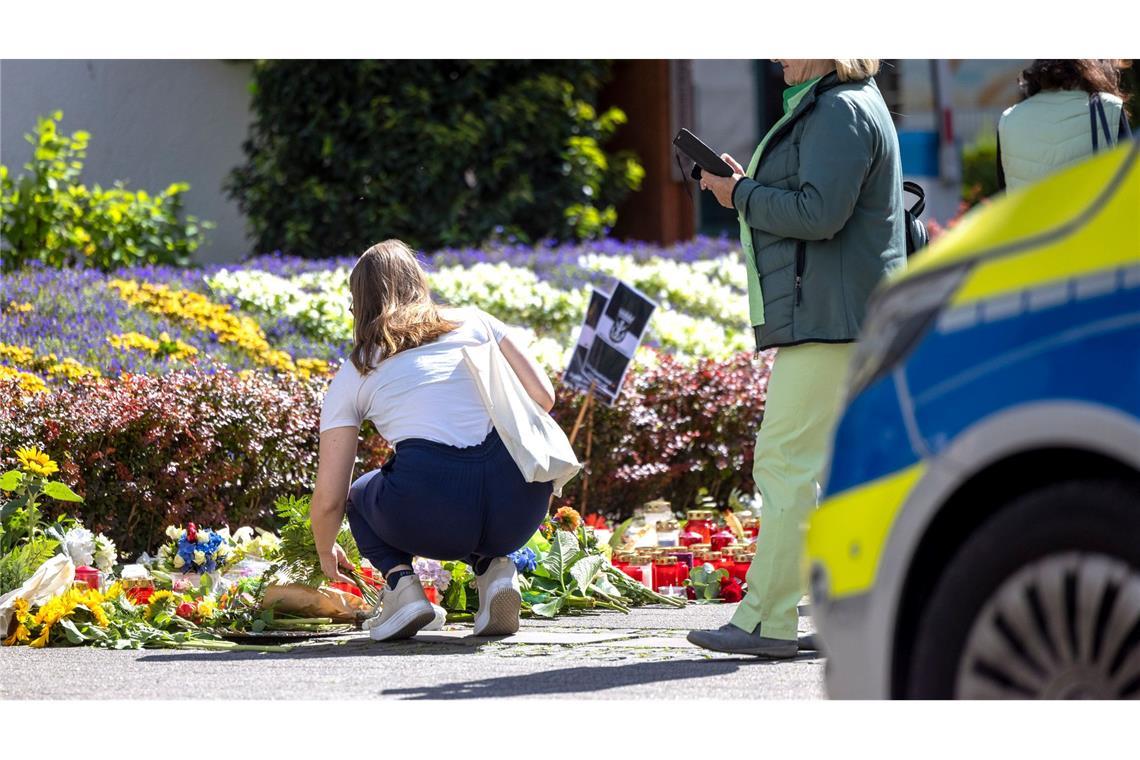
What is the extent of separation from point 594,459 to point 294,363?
78.4 inches

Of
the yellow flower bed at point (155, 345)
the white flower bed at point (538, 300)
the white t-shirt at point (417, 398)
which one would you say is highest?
the white flower bed at point (538, 300)

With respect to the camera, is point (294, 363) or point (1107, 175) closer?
point (1107, 175)

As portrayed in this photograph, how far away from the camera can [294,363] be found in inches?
349

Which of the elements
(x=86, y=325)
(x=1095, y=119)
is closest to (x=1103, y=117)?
(x=1095, y=119)

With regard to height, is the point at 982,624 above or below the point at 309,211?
below

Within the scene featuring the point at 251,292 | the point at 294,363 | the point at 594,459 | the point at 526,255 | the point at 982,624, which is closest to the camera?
the point at 982,624

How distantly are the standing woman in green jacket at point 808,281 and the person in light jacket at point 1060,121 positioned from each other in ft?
1.68

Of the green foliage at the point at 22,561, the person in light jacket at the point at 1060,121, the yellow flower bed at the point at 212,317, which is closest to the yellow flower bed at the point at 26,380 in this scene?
the green foliage at the point at 22,561

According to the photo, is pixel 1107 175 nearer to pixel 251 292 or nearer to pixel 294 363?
pixel 294 363

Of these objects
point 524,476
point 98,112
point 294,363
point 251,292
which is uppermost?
point 98,112

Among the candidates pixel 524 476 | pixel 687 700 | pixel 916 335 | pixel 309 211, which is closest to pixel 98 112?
pixel 309 211

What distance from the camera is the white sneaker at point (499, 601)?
17.1 ft

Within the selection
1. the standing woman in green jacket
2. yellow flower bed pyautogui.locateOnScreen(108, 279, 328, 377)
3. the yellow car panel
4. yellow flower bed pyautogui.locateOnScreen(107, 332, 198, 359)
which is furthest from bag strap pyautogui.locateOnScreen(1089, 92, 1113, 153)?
yellow flower bed pyautogui.locateOnScreen(107, 332, 198, 359)

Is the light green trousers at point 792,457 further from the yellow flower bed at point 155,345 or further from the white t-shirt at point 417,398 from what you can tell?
the yellow flower bed at point 155,345
